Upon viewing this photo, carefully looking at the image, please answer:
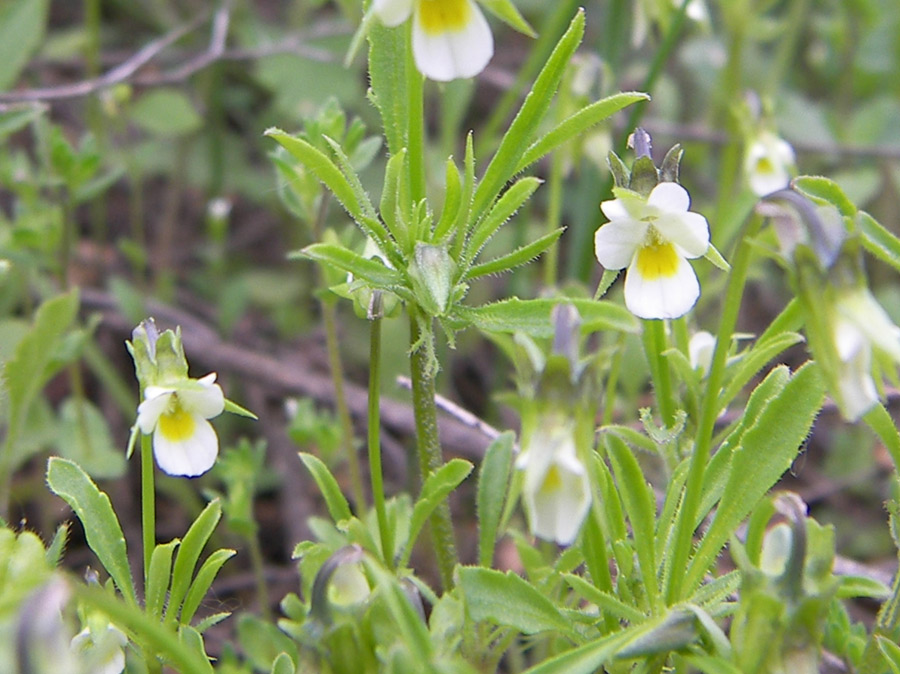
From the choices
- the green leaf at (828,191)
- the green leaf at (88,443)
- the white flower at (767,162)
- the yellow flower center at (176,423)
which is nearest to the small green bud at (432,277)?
the yellow flower center at (176,423)

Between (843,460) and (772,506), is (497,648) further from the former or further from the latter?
(843,460)

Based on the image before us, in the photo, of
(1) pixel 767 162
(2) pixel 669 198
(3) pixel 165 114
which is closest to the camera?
(2) pixel 669 198

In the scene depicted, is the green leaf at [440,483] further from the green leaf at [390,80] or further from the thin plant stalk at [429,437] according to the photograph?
the green leaf at [390,80]

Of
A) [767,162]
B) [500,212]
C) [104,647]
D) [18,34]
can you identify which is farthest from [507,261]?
[18,34]

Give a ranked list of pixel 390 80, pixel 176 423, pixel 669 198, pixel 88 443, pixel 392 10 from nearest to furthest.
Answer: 1. pixel 392 10
2. pixel 669 198
3. pixel 176 423
4. pixel 390 80
5. pixel 88 443

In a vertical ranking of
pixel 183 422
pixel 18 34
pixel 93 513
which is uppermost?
pixel 18 34

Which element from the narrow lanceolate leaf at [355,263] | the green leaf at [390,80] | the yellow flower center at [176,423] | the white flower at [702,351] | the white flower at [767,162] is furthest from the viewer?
the white flower at [767,162]

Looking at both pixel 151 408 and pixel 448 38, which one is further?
pixel 151 408

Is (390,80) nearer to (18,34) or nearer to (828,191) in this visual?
(828,191)
